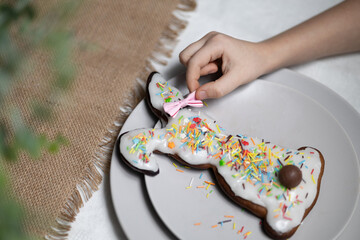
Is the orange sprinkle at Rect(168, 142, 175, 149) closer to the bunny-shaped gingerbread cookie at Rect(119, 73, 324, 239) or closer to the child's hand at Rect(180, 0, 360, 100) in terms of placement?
the bunny-shaped gingerbread cookie at Rect(119, 73, 324, 239)

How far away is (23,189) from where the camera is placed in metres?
1.04

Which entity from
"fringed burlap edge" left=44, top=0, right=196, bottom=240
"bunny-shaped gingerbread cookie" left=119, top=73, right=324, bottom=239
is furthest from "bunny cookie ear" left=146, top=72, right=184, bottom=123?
"fringed burlap edge" left=44, top=0, right=196, bottom=240

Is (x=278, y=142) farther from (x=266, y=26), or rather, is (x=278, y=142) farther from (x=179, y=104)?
(x=266, y=26)

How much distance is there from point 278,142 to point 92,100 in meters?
0.61

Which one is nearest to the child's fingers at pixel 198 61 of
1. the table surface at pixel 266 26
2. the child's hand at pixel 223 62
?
Answer: the child's hand at pixel 223 62

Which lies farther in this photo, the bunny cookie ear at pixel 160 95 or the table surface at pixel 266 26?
the table surface at pixel 266 26

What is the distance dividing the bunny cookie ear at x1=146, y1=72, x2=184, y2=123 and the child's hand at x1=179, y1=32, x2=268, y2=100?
0.05 meters

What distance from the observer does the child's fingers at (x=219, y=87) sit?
1.01 m

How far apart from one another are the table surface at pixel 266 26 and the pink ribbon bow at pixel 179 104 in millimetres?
271

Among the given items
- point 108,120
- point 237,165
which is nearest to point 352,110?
point 237,165

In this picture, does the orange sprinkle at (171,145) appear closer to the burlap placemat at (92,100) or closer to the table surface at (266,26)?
the burlap placemat at (92,100)

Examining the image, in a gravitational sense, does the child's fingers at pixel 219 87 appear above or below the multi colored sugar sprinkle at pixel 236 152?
above

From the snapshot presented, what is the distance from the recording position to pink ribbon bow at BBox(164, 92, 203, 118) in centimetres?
99

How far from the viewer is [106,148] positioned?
1.13 meters
